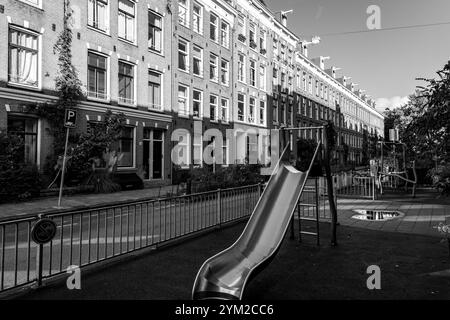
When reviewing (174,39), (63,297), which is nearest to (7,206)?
(63,297)

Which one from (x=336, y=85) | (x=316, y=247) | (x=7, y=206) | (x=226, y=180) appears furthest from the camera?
(x=336, y=85)

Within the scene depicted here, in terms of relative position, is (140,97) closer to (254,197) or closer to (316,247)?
(254,197)

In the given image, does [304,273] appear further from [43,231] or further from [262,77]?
[262,77]

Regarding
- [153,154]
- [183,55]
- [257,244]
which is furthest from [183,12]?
[257,244]

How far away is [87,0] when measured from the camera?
18.2 meters

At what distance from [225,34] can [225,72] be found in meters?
3.38

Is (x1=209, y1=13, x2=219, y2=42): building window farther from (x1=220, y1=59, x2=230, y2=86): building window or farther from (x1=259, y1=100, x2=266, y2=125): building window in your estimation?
(x1=259, y1=100, x2=266, y2=125): building window

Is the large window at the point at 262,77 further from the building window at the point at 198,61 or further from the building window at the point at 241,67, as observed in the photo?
the building window at the point at 198,61

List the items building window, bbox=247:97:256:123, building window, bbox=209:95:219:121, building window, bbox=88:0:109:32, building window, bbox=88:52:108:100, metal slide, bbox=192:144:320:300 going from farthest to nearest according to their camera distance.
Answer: building window, bbox=247:97:256:123, building window, bbox=209:95:219:121, building window, bbox=88:0:109:32, building window, bbox=88:52:108:100, metal slide, bbox=192:144:320:300

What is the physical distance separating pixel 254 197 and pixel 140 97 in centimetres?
1345

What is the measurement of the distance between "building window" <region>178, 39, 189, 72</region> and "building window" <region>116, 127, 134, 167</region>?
22.9 ft

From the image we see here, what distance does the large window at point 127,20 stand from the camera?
20325 mm

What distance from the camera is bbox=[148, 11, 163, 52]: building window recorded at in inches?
882

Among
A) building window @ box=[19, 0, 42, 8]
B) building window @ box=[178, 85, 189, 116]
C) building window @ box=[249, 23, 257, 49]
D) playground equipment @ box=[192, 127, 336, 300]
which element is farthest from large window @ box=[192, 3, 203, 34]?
playground equipment @ box=[192, 127, 336, 300]
